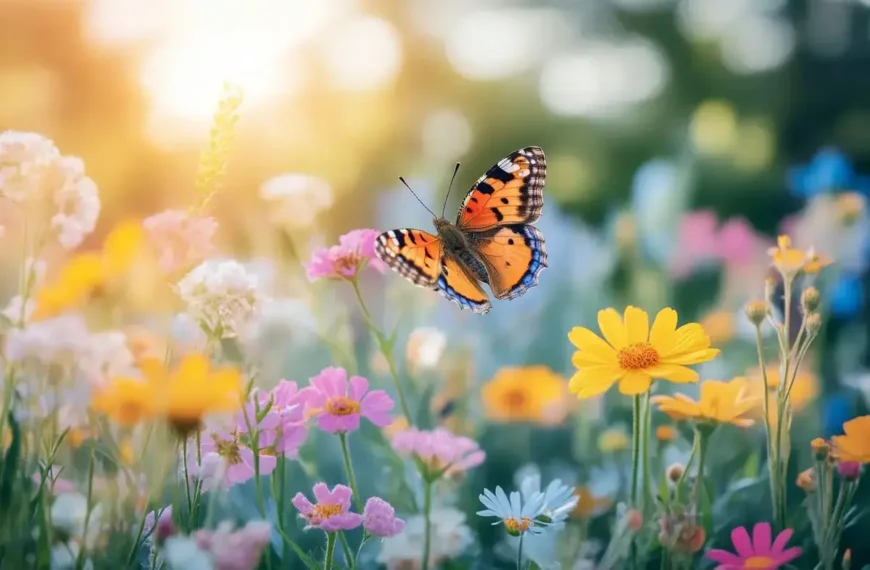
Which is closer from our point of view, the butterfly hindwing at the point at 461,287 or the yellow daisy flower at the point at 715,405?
the yellow daisy flower at the point at 715,405

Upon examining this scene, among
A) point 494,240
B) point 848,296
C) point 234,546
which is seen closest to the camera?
point 234,546

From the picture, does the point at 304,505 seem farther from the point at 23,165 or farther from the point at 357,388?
the point at 23,165

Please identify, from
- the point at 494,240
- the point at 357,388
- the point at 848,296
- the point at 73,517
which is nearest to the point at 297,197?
the point at 494,240

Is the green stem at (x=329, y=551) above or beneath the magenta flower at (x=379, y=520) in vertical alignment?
beneath

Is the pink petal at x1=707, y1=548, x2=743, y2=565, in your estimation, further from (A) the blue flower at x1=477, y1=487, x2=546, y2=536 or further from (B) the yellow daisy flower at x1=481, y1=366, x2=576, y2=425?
(B) the yellow daisy flower at x1=481, y1=366, x2=576, y2=425

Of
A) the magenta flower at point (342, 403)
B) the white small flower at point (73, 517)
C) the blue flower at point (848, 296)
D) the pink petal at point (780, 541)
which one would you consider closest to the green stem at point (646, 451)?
the pink petal at point (780, 541)

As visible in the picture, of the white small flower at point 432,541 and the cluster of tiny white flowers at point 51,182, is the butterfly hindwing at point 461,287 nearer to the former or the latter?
the white small flower at point 432,541

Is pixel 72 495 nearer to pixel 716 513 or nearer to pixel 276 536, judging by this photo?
pixel 276 536
